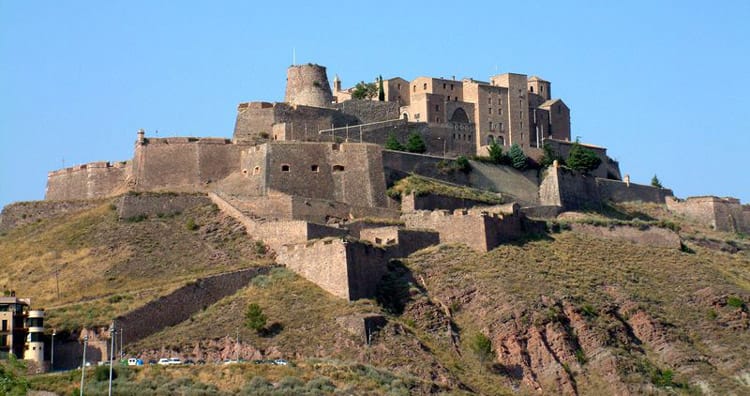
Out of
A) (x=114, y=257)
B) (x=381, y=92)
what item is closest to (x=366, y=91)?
(x=381, y=92)

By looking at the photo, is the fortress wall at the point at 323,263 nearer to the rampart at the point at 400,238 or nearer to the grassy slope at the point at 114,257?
the grassy slope at the point at 114,257

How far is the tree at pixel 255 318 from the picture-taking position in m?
62.6

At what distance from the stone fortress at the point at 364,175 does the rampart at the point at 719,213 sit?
0.08 metres

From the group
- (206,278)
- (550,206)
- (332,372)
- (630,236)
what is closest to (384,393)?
(332,372)

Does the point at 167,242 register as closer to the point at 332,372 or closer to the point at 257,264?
the point at 257,264

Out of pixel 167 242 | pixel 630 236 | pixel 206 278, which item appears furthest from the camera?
pixel 630 236

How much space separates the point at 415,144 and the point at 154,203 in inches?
640

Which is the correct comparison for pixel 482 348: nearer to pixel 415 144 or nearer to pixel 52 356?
pixel 52 356

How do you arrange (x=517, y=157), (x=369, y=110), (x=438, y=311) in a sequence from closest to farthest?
1. (x=438, y=311)
2. (x=369, y=110)
3. (x=517, y=157)

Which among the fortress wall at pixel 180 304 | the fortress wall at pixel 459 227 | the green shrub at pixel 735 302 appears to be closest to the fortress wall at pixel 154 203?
the fortress wall at pixel 180 304

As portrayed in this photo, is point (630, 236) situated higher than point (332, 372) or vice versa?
point (630, 236)

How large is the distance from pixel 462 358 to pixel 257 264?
9.74 metres

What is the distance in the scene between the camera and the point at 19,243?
75250mm

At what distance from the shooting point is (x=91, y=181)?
81625mm
